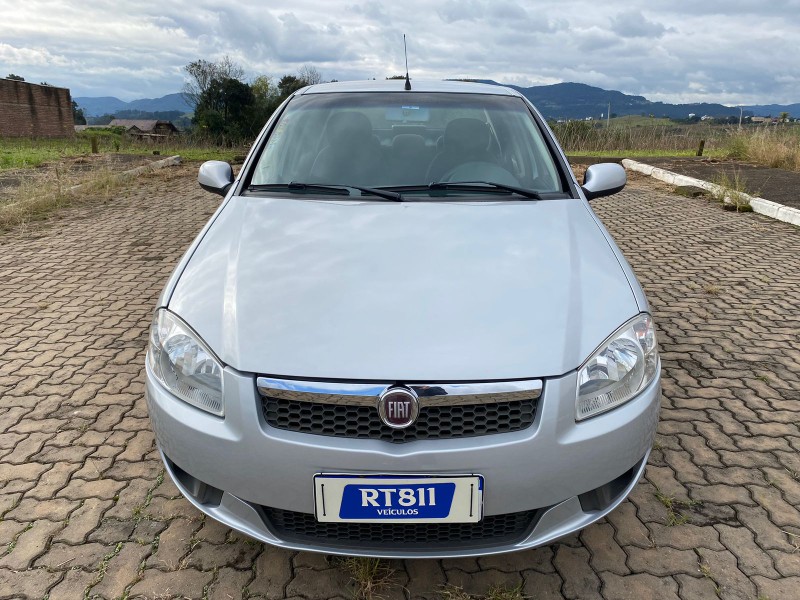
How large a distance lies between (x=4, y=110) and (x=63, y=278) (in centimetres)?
3894

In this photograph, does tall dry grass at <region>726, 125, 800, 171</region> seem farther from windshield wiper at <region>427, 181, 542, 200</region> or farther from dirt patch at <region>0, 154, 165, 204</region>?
dirt patch at <region>0, 154, 165, 204</region>

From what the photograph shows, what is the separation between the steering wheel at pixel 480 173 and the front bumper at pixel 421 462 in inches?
52.0

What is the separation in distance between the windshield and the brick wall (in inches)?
1600

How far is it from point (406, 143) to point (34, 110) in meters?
45.1

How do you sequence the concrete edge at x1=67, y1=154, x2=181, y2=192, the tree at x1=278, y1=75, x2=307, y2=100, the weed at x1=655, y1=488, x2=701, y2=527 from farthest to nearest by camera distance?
the tree at x1=278, y1=75, x2=307, y2=100 → the concrete edge at x1=67, y1=154, x2=181, y2=192 → the weed at x1=655, y1=488, x2=701, y2=527

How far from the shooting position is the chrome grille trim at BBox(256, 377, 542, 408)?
168 cm

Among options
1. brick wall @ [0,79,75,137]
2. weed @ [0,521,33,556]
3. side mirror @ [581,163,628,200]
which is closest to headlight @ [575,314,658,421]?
side mirror @ [581,163,628,200]

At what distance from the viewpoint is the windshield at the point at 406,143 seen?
9.40 feet

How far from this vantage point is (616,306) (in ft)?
6.55

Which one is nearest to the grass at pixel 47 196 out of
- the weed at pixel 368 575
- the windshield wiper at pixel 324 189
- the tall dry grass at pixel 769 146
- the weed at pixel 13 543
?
the windshield wiper at pixel 324 189

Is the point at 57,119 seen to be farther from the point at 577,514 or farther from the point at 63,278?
the point at 577,514

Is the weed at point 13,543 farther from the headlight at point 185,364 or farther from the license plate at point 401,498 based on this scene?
the license plate at point 401,498

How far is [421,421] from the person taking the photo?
1699 mm

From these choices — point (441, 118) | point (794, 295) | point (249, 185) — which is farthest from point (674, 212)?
point (249, 185)
